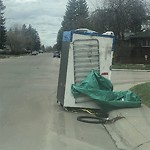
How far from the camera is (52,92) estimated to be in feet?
59.0

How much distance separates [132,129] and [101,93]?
294 centimetres

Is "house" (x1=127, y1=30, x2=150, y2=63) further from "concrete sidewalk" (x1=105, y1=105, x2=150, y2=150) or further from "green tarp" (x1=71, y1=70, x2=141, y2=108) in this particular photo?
"concrete sidewalk" (x1=105, y1=105, x2=150, y2=150)

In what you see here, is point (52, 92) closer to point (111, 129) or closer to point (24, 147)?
point (111, 129)

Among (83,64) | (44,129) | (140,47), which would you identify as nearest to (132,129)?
(44,129)

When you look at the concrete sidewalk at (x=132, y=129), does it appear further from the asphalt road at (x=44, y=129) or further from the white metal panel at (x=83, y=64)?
the white metal panel at (x=83, y=64)

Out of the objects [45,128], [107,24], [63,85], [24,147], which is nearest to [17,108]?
[63,85]

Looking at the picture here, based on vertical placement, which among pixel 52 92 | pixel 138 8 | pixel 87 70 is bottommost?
pixel 52 92

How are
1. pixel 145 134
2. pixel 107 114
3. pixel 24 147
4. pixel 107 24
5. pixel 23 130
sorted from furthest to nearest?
pixel 107 24 → pixel 107 114 → pixel 23 130 → pixel 145 134 → pixel 24 147

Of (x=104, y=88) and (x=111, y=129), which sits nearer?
(x=111, y=129)

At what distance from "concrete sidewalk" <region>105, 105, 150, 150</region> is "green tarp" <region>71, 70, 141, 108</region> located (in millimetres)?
305

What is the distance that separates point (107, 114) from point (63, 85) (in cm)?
193

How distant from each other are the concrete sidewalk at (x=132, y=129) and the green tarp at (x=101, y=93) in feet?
1.00

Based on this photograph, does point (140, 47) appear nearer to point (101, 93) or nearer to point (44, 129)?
point (101, 93)

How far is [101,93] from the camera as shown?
40.4 feet
